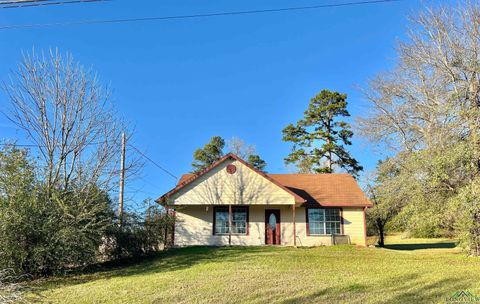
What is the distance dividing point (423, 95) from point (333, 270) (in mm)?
11698

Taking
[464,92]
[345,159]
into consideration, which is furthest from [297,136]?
[464,92]

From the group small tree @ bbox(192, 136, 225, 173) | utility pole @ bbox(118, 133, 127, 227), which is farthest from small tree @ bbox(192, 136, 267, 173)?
utility pole @ bbox(118, 133, 127, 227)

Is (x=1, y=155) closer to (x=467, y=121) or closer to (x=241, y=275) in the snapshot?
(x=241, y=275)

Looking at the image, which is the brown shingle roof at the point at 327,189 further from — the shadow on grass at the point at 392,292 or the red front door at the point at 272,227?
the shadow on grass at the point at 392,292

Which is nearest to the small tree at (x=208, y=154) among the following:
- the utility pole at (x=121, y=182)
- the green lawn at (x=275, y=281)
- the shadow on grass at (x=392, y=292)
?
the utility pole at (x=121, y=182)

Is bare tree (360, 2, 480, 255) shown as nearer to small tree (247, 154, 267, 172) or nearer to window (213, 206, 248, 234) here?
window (213, 206, 248, 234)

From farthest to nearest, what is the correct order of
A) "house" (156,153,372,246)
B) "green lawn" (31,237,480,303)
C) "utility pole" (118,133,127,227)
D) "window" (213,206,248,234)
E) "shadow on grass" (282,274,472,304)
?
1. "window" (213,206,248,234)
2. "house" (156,153,372,246)
3. "utility pole" (118,133,127,227)
4. "green lawn" (31,237,480,303)
5. "shadow on grass" (282,274,472,304)

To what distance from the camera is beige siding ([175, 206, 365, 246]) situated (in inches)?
757

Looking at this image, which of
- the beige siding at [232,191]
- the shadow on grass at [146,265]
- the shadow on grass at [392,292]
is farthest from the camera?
the beige siding at [232,191]

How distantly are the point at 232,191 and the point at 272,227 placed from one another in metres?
3.01

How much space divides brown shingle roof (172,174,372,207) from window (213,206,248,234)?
2633 mm

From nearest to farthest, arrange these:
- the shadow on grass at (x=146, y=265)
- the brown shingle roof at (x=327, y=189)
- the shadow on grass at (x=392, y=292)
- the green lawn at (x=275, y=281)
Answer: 1. the shadow on grass at (x=392, y=292)
2. the green lawn at (x=275, y=281)
3. the shadow on grass at (x=146, y=265)
4. the brown shingle roof at (x=327, y=189)

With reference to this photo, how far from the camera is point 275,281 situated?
30.3ft

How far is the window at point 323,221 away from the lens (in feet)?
63.6
